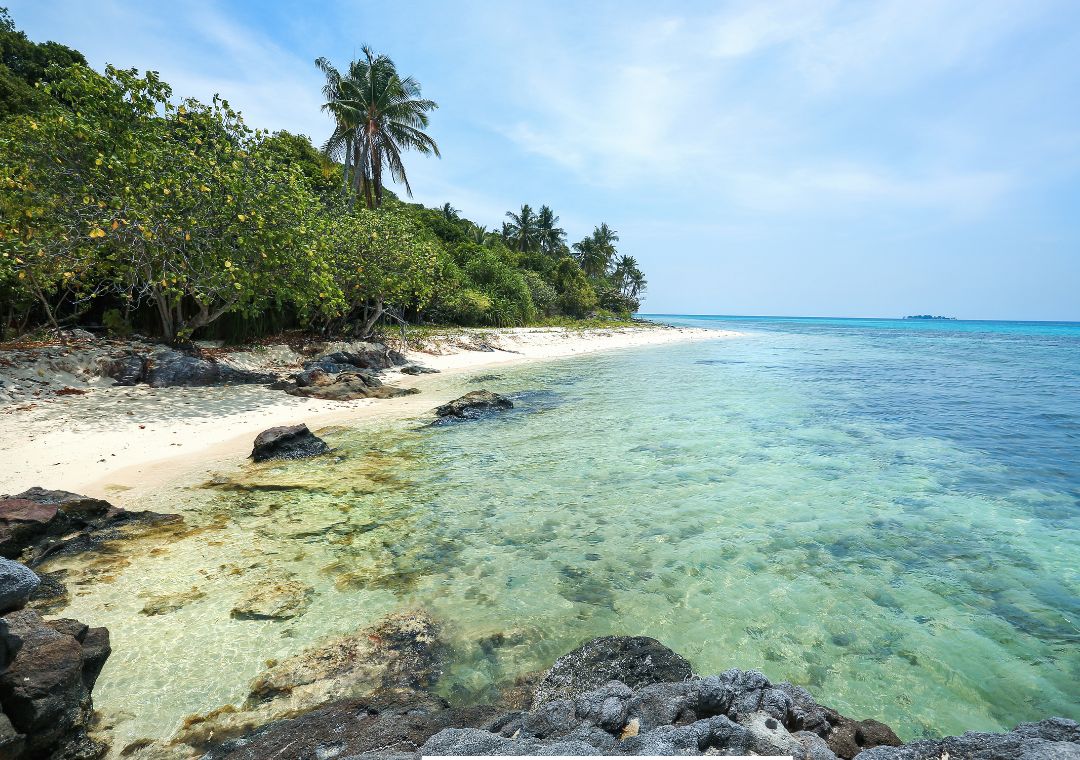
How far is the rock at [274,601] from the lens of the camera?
482 centimetres

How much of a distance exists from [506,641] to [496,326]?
121 ft

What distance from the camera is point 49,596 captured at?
488 centimetres

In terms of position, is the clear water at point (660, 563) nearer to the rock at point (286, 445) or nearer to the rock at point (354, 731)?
the rock at point (286, 445)

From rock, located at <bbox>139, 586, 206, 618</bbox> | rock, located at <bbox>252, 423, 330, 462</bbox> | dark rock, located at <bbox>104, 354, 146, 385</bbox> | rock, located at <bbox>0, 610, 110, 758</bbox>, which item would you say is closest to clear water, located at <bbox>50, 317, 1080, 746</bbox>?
rock, located at <bbox>139, 586, 206, 618</bbox>

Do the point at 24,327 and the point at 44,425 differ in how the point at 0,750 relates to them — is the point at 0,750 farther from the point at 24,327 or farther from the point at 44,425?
the point at 24,327

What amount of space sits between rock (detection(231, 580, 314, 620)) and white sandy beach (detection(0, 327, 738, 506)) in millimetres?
3932

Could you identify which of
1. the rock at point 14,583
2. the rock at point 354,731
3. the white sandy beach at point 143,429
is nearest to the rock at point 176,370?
the white sandy beach at point 143,429

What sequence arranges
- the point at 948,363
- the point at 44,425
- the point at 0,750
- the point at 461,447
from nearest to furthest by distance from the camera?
the point at 0,750
the point at 44,425
the point at 461,447
the point at 948,363

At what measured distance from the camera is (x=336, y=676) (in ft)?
13.2

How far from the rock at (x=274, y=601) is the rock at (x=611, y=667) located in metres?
2.70

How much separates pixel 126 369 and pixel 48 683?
1364 centimetres

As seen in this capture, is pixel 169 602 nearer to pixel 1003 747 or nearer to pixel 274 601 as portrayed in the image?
pixel 274 601

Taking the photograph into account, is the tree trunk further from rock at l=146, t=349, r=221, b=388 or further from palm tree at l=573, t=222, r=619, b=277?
palm tree at l=573, t=222, r=619, b=277

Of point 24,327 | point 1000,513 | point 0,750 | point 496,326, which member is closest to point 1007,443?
point 1000,513
